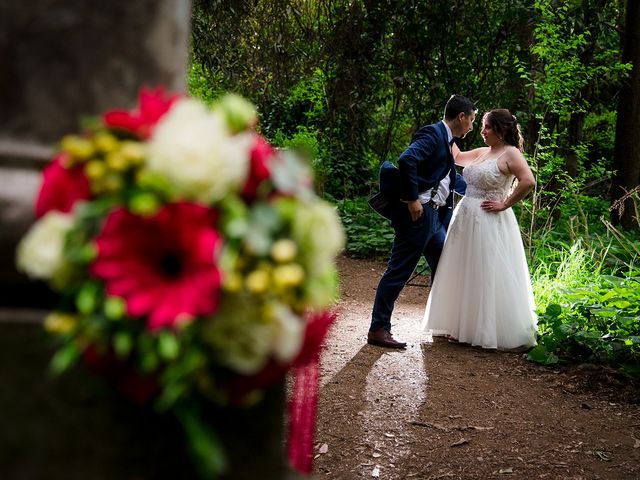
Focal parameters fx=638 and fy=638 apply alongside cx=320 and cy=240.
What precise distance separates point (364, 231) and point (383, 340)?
16.7 ft

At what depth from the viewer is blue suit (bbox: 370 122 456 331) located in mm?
5293

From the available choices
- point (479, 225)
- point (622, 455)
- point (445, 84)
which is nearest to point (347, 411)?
point (622, 455)

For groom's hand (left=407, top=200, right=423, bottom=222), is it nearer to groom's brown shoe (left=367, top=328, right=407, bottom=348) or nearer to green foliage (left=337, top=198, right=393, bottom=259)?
groom's brown shoe (left=367, top=328, right=407, bottom=348)

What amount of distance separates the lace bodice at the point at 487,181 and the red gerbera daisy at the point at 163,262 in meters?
4.96

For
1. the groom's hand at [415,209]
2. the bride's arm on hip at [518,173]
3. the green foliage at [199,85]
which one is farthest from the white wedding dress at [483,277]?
the green foliage at [199,85]

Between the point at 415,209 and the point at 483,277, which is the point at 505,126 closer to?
the point at 415,209

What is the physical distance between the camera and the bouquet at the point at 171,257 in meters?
0.96

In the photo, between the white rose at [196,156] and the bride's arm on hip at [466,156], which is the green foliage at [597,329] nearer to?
the bride's arm on hip at [466,156]

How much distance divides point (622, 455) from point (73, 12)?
378 cm

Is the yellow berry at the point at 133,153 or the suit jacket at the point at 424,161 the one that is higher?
the yellow berry at the point at 133,153

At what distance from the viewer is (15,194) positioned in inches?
44.6

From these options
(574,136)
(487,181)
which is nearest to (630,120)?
Answer: (574,136)

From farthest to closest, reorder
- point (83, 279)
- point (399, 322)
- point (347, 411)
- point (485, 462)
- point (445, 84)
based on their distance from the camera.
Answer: point (445, 84), point (399, 322), point (347, 411), point (485, 462), point (83, 279)

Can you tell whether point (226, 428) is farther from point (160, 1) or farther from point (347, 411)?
point (347, 411)
